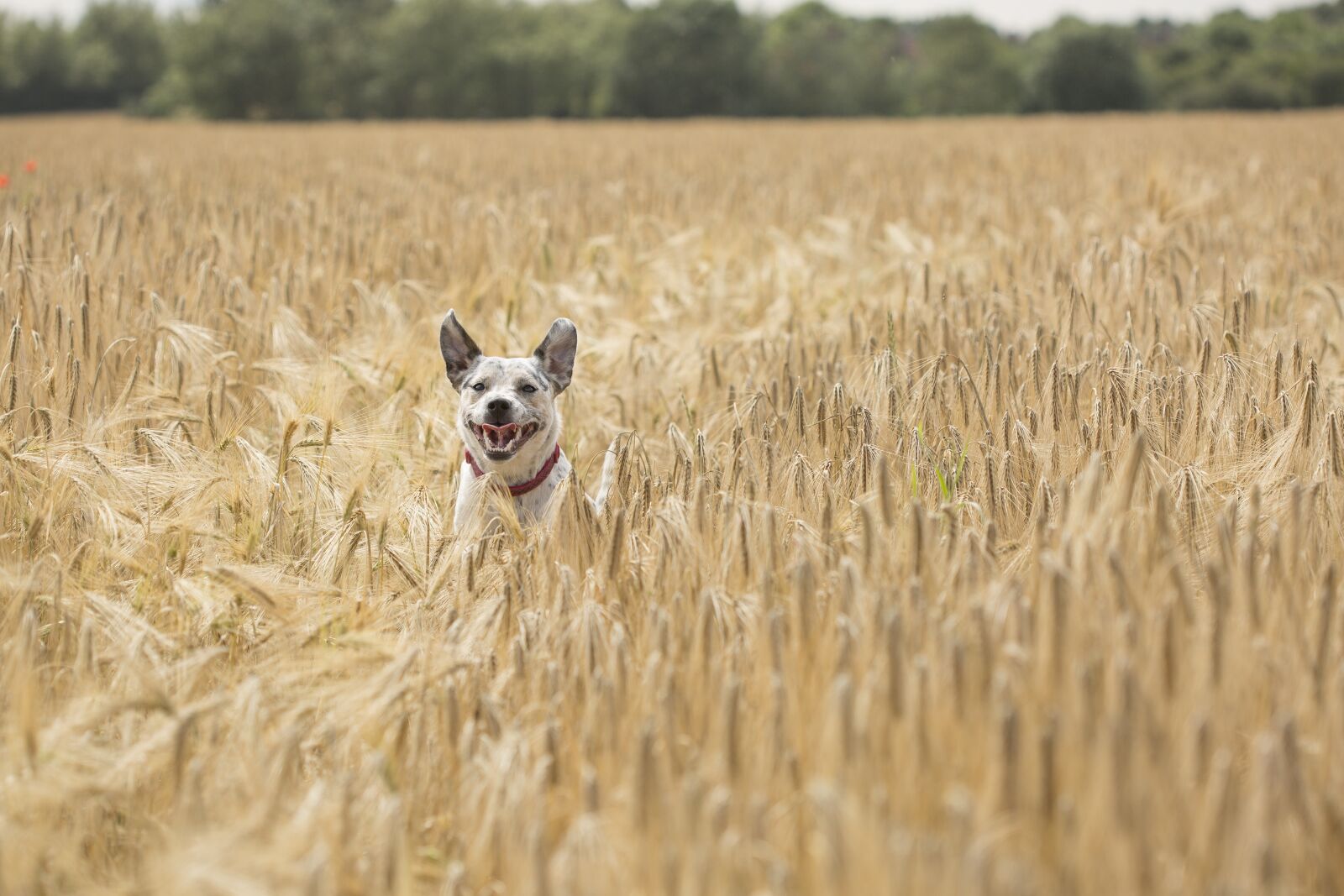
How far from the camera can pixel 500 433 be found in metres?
3.60

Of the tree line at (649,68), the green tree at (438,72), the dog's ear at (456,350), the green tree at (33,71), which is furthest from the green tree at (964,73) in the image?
the dog's ear at (456,350)

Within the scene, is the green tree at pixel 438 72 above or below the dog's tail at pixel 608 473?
above

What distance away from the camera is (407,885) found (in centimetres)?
153

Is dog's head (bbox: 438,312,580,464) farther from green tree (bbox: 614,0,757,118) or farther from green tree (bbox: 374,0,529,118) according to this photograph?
green tree (bbox: 374,0,529,118)

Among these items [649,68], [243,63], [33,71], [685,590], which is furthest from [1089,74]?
[685,590]

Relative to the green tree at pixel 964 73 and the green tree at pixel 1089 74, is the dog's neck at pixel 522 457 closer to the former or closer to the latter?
the green tree at pixel 964 73

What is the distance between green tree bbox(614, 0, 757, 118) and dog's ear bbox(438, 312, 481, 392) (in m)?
61.5

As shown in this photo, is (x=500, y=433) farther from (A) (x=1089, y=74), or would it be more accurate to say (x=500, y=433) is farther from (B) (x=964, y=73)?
(B) (x=964, y=73)

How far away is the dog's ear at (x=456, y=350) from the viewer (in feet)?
12.9

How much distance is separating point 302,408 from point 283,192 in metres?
6.91

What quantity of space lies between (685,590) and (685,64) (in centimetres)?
6507

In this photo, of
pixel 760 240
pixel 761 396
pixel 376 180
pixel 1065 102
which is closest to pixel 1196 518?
pixel 761 396

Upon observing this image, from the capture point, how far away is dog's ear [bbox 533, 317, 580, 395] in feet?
13.1

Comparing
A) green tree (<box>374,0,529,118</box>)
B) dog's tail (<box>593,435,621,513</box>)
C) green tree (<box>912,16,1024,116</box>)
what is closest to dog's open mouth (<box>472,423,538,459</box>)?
dog's tail (<box>593,435,621,513</box>)
